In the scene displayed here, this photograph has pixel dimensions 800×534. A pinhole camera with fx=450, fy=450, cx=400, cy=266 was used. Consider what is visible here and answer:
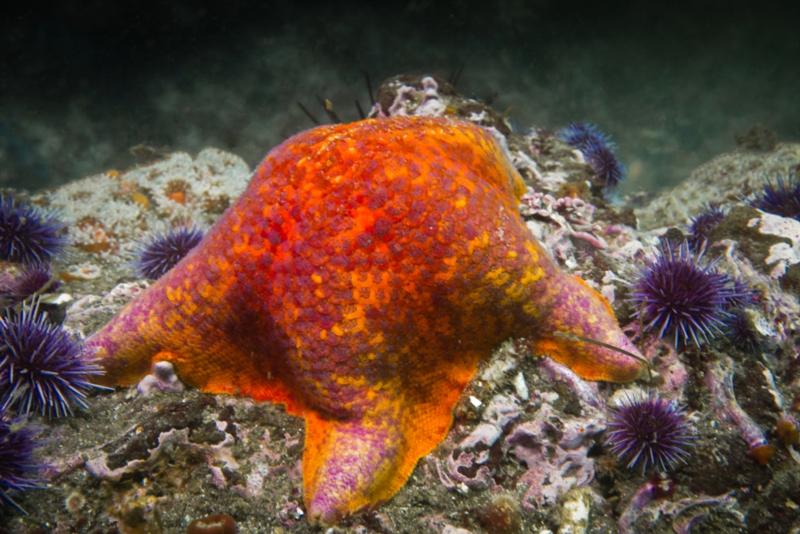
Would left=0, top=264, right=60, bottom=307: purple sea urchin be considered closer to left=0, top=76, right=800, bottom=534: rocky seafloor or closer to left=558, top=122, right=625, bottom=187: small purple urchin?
left=0, top=76, right=800, bottom=534: rocky seafloor

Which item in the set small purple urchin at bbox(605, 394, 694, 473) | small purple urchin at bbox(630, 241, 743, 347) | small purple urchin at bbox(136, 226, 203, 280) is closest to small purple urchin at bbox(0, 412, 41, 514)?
small purple urchin at bbox(136, 226, 203, 280)

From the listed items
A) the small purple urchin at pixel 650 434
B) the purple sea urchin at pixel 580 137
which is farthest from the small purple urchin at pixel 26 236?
the purple sea urchin at pixel 580 137

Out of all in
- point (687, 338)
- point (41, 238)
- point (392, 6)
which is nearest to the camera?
point (687, 338)

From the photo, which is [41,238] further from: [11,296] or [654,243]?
[654,243]

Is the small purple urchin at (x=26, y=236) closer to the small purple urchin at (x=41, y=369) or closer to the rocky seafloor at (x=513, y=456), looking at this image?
the small purple urchin at (x=41, y=369)

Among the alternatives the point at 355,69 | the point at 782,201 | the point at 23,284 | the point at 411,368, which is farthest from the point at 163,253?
the point at 782,201

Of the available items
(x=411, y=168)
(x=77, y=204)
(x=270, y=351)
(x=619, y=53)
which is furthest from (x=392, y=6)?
(x=270, y=351)
